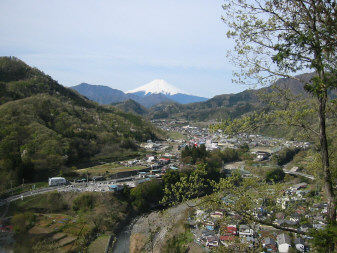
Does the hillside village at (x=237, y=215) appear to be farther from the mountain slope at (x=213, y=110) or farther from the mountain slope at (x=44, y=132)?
the mountain slope at (x=213, y=110)

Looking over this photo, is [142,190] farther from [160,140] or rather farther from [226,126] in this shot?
[160,140]

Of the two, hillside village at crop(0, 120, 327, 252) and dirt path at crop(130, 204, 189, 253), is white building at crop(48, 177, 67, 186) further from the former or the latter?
dirt path at crop(130, 204, 189, 253)

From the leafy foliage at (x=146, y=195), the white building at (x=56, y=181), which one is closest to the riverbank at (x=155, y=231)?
the leafy foliage at (x=146, y=195)

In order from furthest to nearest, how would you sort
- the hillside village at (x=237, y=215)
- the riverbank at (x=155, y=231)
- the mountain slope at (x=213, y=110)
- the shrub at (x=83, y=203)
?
the mountain slope at (x=213, y=110)
the shrub at (x=83, y=203)
the riverbank at (x=155, y=231)
the hillside village at (x=237, y=215)

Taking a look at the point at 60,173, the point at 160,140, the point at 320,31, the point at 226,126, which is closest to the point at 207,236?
the point at 226,126

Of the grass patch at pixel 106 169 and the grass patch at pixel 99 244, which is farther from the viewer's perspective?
the grass patch at pixel 106 169

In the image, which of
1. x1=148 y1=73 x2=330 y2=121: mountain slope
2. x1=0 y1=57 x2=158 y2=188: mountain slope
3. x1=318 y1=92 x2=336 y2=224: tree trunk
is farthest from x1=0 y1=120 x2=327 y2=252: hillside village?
x1=148 y1=73 x2=330 y2=121: mountain slope

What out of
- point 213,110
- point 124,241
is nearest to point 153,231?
point 124,241

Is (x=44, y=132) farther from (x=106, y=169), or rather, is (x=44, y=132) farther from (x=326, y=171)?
(x=326, y=171)
